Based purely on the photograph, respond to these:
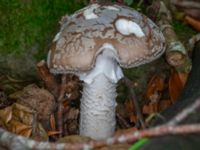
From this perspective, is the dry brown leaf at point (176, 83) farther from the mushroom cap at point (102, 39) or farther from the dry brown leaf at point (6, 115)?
the dry brown leaf at point (6, 115)

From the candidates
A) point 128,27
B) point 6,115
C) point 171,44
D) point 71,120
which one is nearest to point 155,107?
point 171,44

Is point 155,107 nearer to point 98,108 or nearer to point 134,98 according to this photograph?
point 134,98

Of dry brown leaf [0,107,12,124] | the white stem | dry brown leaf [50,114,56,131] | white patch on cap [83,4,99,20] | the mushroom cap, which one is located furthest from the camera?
dry brown leaf [50,114,56,131]

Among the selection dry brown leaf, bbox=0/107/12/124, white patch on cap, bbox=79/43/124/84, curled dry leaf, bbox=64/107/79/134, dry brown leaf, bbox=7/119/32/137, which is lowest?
curled dry leaf, bbox=64/107/79/134

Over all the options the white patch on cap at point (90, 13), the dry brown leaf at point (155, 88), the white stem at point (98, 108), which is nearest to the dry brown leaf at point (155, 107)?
the dry brown leaf at point (155, 88)

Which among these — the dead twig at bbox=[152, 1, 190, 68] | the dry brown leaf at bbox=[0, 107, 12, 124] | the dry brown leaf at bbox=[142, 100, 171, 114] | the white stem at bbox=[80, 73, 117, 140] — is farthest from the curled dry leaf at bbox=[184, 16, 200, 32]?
the dry brown leaf at bbox=[0, 107, 12, 124]

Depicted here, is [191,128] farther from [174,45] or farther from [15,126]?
[15,126]

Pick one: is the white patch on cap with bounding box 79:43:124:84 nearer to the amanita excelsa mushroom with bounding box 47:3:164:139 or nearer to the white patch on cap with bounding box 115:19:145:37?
the amanita excelsa mushroom with bounding box 47:3:164:139
